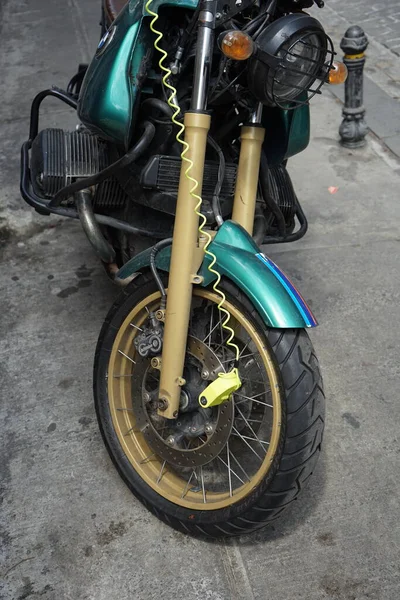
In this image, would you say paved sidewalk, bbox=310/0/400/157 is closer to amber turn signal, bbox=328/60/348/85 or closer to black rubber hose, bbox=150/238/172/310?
amber turn signal, bbox=328/60/348/85

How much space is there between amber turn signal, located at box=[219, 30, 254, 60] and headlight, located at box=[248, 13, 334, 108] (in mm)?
66

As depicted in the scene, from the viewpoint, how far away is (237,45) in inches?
72.3

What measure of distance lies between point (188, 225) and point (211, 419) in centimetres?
65

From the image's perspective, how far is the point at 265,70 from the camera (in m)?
1.93

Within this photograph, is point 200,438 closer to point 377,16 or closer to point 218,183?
point 218,183

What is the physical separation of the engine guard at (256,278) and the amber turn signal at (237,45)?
0.53m

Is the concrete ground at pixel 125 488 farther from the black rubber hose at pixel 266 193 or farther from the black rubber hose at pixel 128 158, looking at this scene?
the black rubber hose at pixel 128 158

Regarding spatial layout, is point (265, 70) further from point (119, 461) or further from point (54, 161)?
point (119, 461)

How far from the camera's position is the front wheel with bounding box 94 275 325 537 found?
2.02 meters

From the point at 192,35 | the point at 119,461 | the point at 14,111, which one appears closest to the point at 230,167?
the point at 192,35

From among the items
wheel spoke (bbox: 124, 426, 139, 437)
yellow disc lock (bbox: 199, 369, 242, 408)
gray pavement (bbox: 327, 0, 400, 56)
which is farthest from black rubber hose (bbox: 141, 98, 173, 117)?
gray pavement (bbox: 327, 0, 400, 56)

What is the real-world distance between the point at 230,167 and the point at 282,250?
1.40m

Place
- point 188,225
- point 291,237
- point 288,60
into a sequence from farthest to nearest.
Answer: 1. point 291,237
2. point 188,225
3. point 288,60

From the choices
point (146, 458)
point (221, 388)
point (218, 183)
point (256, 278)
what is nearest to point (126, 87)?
point (218, 183)
